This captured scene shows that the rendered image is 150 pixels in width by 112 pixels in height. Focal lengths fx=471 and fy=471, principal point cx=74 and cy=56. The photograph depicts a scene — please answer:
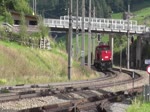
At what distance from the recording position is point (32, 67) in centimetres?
3944

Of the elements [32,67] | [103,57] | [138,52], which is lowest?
[138,52]

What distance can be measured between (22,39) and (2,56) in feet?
42.7

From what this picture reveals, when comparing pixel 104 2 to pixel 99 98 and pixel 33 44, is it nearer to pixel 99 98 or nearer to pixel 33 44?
pixel 33 44

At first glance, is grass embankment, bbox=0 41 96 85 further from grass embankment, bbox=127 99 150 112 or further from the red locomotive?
the red locomotive

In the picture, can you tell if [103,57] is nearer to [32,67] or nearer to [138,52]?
[32,67]

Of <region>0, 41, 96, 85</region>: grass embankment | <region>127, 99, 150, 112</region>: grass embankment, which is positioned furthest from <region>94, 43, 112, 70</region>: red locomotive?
<region>127, 99, 150, 112</region>: grass embankment

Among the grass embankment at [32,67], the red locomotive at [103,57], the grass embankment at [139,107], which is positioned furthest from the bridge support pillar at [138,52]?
the grass embankment at [139,107]

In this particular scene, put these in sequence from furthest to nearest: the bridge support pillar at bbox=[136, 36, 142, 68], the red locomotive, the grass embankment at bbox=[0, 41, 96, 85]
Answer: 1. the bridge support pillar at bbox=[136, 36, 142, 68]
2. the red locomotive
3. the grass embankment at bbox=[0, 41, 96, 85]

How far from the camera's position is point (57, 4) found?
186 meters

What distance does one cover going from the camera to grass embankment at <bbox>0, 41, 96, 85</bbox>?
35.2 meters

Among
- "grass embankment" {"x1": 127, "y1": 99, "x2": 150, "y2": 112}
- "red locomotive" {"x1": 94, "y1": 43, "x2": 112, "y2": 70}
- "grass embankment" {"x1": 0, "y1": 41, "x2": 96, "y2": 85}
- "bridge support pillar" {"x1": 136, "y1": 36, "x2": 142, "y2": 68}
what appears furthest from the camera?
"bridge support pillar" {"x1": 136, "y1": 36, "x2": 142, "y2": 68}

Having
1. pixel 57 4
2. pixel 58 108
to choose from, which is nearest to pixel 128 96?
pixel 58 108

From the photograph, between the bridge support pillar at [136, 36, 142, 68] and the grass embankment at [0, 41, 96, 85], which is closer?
the grass embankment at [0, 41, 96, 85]

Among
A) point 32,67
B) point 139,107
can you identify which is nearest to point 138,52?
point 32,67
